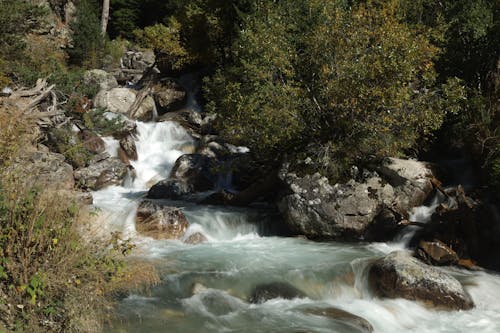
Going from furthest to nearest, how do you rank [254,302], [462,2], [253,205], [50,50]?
[50,50], [462,2], [253,205], [254,302]

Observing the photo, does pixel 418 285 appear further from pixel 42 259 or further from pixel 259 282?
pixel 42 259

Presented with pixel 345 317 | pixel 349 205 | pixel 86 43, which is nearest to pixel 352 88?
pixel 349 205

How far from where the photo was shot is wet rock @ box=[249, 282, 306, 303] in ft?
30.5

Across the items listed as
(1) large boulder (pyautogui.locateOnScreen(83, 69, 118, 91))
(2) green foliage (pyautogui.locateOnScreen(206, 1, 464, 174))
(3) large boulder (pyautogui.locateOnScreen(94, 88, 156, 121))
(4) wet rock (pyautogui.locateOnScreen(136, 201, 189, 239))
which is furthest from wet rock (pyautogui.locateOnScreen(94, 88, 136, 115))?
(4) wet rock (pyautogui.locateOnScreen(136, 201, 189, 239))

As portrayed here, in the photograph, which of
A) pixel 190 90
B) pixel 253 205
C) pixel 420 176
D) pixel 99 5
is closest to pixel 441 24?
pixel 420 176

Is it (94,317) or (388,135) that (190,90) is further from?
(94,317)

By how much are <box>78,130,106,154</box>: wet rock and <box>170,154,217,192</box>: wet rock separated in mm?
3156

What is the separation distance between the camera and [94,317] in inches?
231

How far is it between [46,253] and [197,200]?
35.3ft

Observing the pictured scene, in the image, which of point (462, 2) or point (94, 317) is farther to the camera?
point (462, 2)

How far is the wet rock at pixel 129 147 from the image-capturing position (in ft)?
66.8

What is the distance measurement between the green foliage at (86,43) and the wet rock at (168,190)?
17.6 m

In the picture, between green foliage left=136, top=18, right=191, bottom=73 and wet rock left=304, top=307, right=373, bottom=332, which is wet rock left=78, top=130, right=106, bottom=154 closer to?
green foliage left=136, top=18, right=191, bottom=73

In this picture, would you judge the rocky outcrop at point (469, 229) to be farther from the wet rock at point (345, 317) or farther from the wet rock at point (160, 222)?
the wet rock at point (160, 222)
